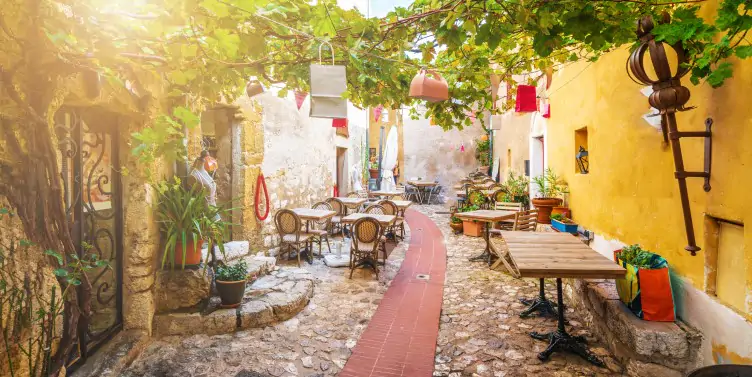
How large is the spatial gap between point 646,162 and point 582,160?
6.67ft

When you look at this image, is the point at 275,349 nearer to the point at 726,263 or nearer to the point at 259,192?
the point at 259,192

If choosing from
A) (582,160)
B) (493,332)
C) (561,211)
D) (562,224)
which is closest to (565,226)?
(562,224)

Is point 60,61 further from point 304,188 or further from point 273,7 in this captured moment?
point 304,188

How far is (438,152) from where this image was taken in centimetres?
1778

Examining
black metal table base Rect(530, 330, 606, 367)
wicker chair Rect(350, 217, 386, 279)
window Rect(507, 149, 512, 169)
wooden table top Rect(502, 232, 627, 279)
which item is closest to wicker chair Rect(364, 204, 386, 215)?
wicker chair Rect(350, 217, 386, 279)

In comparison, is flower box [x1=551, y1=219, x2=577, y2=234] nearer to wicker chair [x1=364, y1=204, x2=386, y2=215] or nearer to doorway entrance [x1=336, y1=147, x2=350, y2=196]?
wicker chair [x1=364, y1=204, x2=386, y2=215]

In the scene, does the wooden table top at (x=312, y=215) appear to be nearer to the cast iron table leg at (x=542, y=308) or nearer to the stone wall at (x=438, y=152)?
the cast iron table leg at (x=542, y=308)

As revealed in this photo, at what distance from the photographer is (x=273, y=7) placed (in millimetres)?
2467

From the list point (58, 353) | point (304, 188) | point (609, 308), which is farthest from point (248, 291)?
point (304, 188)

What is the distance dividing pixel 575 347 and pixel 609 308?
0.46m

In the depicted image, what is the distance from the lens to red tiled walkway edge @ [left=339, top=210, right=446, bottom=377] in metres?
3.35

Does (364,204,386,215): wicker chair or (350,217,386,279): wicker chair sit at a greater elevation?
(364,204,386,215): wicker chair

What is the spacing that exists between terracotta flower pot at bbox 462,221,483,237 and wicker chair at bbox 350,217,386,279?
11.6 feet

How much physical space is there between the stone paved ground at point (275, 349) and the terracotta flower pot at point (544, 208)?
3.50m
